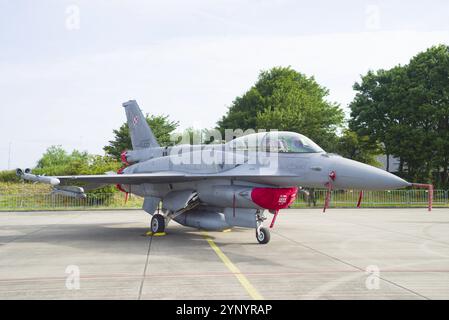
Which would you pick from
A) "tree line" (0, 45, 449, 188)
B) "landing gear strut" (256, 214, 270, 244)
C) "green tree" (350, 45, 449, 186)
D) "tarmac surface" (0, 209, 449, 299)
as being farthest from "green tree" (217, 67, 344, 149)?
"landing gear strut" (256, 214, 270, 244)

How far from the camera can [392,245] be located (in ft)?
35.5

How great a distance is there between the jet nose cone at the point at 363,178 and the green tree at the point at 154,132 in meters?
34.2

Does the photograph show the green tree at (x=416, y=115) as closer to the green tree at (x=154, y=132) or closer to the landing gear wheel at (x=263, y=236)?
the green tree at (x=154, y=132)

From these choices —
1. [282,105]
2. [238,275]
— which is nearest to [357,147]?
[282,105]

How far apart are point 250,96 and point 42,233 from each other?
39.6m

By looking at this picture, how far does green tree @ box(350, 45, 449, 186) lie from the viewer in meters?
36.3

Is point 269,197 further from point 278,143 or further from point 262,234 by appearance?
point 278,143

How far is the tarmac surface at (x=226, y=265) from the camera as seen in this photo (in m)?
5.90

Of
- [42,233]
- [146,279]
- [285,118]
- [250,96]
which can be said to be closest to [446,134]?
[285,118]

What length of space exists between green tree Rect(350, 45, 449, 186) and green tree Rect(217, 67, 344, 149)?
15.6ft

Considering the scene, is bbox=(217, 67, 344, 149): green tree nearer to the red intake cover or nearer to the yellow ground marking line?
the red intake cover

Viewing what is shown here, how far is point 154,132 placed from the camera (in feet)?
147

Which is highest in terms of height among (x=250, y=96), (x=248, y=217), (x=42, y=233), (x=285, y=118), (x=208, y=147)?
(x=250, y=96)
